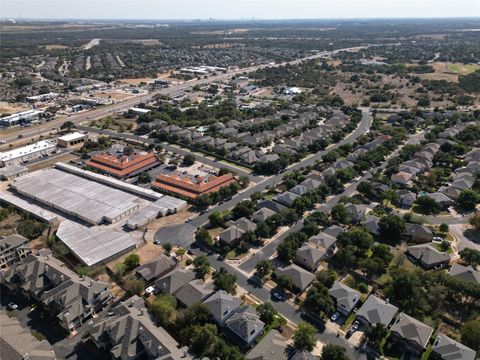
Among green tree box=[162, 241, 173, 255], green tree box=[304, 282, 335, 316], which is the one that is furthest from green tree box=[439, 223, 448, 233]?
green tree box=[162, 241, 173, 255]

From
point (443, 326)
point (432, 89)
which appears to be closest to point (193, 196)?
point (443, 326)

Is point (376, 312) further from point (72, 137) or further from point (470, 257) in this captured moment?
point (72, 137)

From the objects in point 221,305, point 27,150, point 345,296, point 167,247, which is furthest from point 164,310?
point 27,150

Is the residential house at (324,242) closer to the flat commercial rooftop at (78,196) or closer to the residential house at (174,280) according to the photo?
the residential house at (174,280)

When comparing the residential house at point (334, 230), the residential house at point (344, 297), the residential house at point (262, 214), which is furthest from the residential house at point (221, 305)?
the residential house at point (334, 230)

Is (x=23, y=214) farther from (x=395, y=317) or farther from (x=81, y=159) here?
(x=395, y=317)
